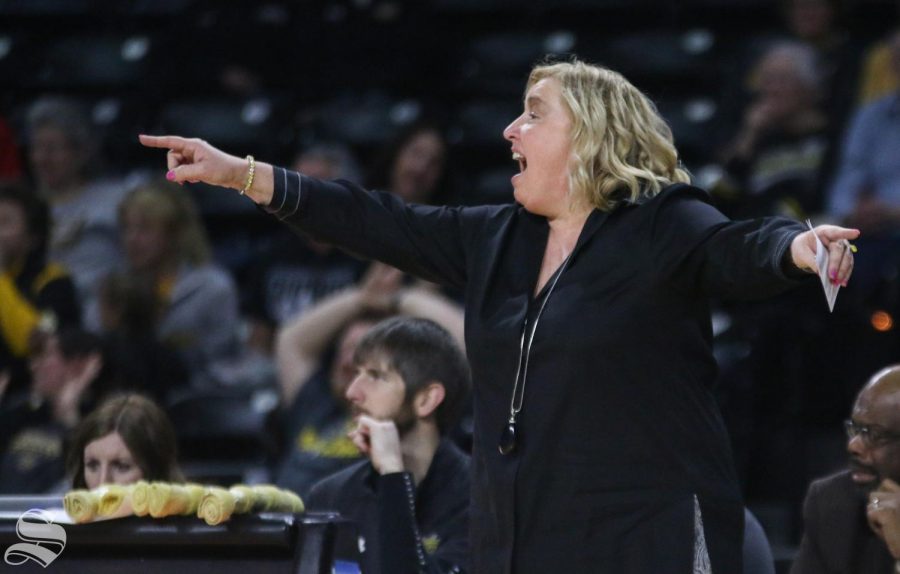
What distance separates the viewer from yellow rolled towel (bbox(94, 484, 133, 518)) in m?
2.93

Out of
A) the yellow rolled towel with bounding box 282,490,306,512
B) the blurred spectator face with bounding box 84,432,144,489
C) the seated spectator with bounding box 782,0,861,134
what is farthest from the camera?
the seated spectator with bounding box 782,0,861,134

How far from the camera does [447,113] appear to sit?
793 centimetres

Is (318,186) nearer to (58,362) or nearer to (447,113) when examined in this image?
(58,362)

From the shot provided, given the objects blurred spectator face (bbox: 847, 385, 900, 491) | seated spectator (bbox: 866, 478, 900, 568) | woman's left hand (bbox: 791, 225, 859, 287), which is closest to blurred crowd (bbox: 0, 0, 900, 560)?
blurred spectator face (bbox: 847, 385, 900, 491)

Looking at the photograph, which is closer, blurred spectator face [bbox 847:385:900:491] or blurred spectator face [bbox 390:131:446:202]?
blurred spectator face [bbox 847:385:900:491]

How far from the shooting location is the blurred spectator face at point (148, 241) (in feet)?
22.0

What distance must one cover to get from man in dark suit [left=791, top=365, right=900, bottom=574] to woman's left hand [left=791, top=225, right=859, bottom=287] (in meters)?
0.90

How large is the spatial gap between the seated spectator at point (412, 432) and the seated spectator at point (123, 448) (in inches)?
18.6

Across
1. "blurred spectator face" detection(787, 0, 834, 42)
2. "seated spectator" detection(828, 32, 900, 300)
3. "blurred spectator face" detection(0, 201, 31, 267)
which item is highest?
"blurred spectator face" detection(787, 0, 834, 42)

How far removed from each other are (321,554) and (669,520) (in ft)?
2.03

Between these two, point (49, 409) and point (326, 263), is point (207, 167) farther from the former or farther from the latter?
point (326, 263)

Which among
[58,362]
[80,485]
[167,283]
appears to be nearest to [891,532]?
[80,485]

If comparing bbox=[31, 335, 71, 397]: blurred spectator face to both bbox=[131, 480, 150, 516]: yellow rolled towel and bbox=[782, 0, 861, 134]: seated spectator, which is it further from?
bbox=[782, 0, 861, 134]: seated spectator

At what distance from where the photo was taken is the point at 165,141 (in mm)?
2879
